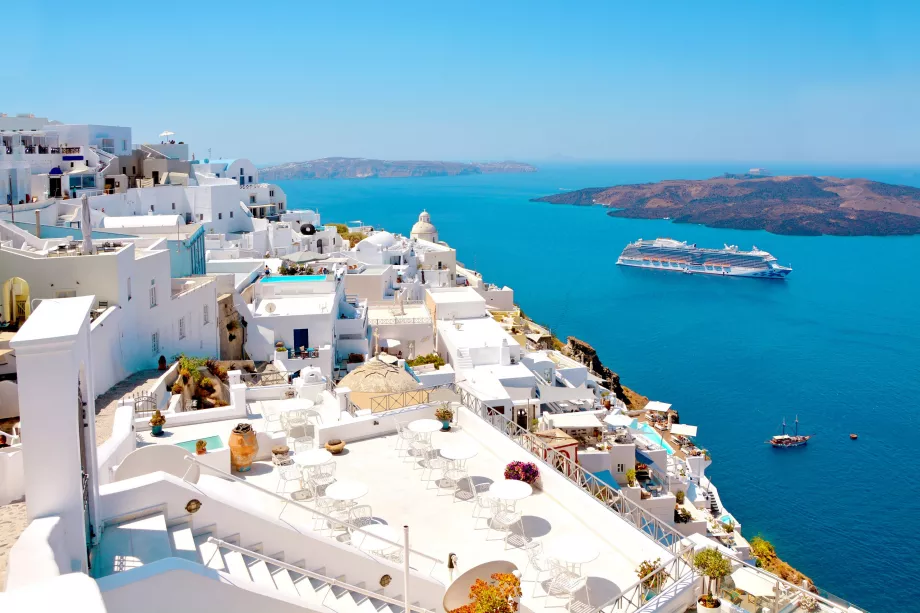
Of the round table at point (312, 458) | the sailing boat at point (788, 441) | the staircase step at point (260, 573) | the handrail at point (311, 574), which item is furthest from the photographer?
the sailing boat at point (788, 441)

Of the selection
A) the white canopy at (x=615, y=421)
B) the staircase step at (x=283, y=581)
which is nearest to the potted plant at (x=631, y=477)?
the white canopy at (x=615, y=421)

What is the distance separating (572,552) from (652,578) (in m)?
0.83

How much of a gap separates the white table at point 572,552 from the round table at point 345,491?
7.73 ft

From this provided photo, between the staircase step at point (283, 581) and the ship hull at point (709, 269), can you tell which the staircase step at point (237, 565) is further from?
the ship hull at point (709, 269)

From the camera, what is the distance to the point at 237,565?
282 inches

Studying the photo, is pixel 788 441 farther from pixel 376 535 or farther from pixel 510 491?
pixel 376 535

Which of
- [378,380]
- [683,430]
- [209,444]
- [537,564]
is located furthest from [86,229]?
[683,430]

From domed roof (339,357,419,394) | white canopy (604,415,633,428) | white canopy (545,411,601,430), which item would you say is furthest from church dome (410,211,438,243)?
domed roof (339,357,419,394)

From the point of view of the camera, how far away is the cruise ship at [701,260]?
9438 centimetres

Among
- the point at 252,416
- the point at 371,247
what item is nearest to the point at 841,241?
the point at 371,247

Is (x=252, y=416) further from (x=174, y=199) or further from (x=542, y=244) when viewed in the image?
(x=542, y=244)

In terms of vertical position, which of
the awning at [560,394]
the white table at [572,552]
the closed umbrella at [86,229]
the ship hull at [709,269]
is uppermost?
the closed umbrella at [86,229]

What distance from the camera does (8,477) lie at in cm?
653

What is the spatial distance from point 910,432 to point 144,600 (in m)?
42.8
